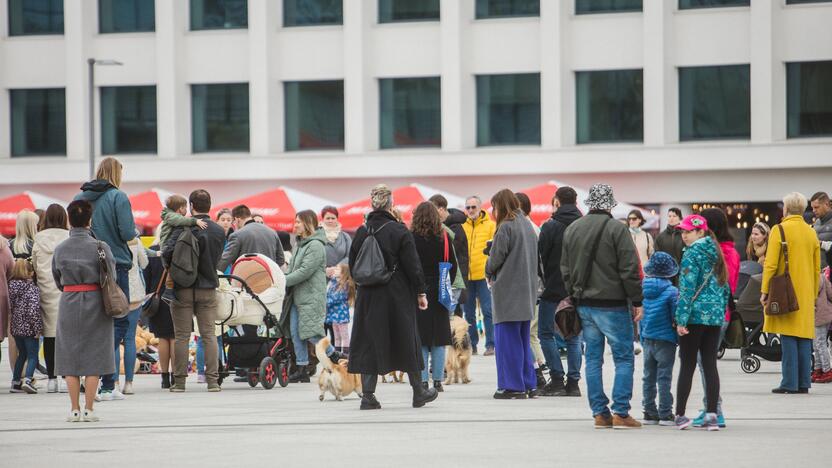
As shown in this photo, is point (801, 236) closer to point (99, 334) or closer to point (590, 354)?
point (590, 354)

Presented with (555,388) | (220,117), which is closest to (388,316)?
(555,388)

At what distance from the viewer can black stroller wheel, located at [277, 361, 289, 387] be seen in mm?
18266

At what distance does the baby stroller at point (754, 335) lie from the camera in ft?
64.5

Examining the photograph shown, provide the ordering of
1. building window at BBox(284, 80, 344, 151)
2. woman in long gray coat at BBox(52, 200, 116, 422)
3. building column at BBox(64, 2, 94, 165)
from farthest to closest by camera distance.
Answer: building column at BBox(64, 2, 94, 165) → building window at BBox(284, 80, 344, 151) → woman in long gray coat at BBox(52, 200, 116, 422)

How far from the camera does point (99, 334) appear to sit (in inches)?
544

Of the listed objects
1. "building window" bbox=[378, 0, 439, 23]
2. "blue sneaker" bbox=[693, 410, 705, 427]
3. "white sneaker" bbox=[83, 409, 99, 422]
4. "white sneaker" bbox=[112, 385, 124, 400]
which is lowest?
"white sneaker" bbox=[112, 385, 124, 400]

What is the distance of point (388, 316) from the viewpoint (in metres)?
15.1

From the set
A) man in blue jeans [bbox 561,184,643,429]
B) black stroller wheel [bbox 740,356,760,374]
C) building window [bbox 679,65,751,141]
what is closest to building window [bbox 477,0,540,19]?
building window [bbox 679,65,751,141]

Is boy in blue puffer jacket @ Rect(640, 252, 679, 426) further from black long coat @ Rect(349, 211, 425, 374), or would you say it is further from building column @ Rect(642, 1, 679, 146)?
building column @ Rect(642, 1, 679, 146)

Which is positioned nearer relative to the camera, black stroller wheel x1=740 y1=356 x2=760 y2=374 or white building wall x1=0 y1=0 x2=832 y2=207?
black stroller wheel x1=740 y1=356 x2=760 y2=374

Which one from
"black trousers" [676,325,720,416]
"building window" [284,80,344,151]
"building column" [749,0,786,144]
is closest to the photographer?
"black trousers" [676,325,720,416]

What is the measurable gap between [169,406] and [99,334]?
1.99m

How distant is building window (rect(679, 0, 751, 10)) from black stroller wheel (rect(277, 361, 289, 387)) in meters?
25.5

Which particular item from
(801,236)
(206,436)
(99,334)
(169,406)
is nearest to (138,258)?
(169,406)
